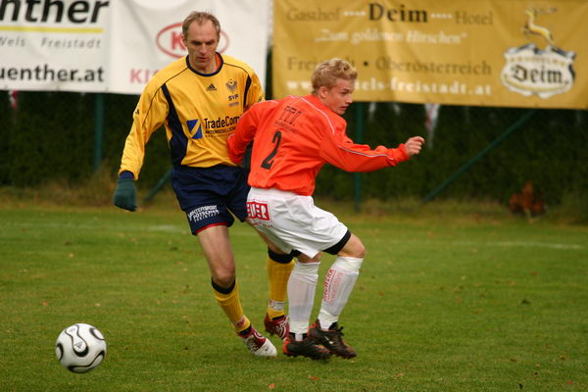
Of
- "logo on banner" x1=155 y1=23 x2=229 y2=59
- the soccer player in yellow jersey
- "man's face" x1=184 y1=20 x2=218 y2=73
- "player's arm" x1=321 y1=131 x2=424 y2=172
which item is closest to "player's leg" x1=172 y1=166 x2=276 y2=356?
the soccer player in yellow jersey

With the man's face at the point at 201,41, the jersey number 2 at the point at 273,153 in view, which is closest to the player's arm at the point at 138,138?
the man's face at the point at 201,41

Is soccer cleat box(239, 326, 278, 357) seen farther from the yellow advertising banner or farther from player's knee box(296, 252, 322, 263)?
the yellow advertising banner

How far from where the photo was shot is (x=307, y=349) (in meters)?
6.11

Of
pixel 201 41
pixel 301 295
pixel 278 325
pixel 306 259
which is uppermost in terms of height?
pixel 201 41

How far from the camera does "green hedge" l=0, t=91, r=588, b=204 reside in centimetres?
1433

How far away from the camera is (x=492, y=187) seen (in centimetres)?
1449

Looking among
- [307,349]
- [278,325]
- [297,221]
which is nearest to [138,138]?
[297,221]

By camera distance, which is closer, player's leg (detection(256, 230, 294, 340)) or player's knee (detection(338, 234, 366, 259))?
player's knee (detection(338, 234, 366, 259))

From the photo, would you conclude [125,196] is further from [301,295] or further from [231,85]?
[301,295]

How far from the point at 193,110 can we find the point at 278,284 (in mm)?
1258

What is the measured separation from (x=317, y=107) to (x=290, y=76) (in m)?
7.80

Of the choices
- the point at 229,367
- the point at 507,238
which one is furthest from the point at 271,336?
the point at 507,238

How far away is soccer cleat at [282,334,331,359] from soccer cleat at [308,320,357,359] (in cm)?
5

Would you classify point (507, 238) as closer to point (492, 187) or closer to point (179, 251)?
point (492, 187)
